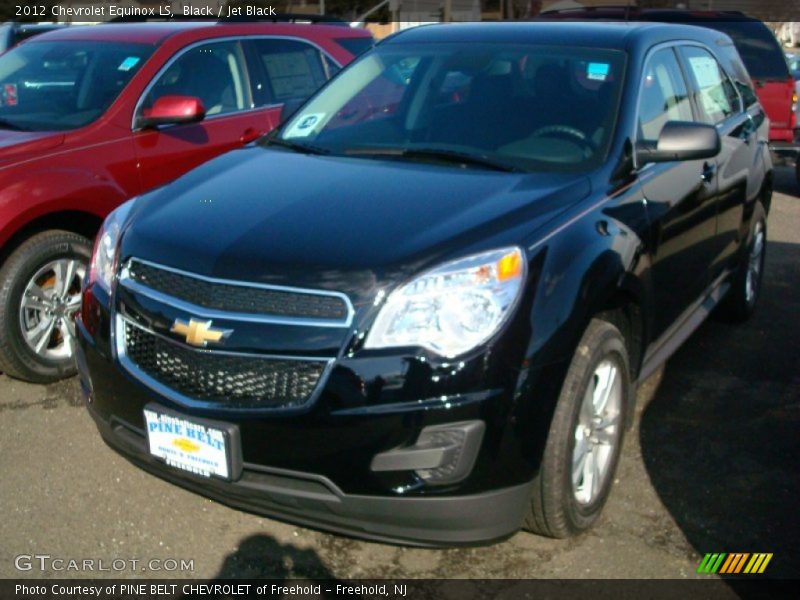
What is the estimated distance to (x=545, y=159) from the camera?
377 centimetres

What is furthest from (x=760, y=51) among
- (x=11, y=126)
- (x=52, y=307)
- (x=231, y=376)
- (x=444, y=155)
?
(x=231, y=376)

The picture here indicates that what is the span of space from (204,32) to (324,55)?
1.08m

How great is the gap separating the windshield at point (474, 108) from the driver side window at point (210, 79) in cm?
135

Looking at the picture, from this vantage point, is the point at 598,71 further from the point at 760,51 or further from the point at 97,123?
the point at 760,51

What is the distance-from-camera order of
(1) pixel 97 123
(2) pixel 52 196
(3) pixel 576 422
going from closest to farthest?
(3) pixel 576 422, (2) pixel 52 196, (1) pixel 97 123

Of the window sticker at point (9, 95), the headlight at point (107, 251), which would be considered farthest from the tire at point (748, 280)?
the window sticker at point (9, 95)

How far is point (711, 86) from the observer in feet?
16.6

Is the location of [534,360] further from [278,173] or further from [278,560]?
[278,173]

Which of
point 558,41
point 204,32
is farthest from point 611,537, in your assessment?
point 204,32

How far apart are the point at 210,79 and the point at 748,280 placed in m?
3.48

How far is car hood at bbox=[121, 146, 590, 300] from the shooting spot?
298 cm

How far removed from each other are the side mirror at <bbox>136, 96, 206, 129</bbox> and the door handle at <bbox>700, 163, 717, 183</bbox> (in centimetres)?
264

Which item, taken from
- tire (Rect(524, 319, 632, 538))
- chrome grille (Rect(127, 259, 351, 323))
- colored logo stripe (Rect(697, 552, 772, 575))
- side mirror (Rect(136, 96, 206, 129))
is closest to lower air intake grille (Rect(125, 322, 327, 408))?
chrome grille (Rect(127, 259, 351, 323))

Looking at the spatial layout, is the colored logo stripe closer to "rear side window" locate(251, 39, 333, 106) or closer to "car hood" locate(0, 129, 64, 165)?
"car hood" locate(0, 129, 64, 165)
